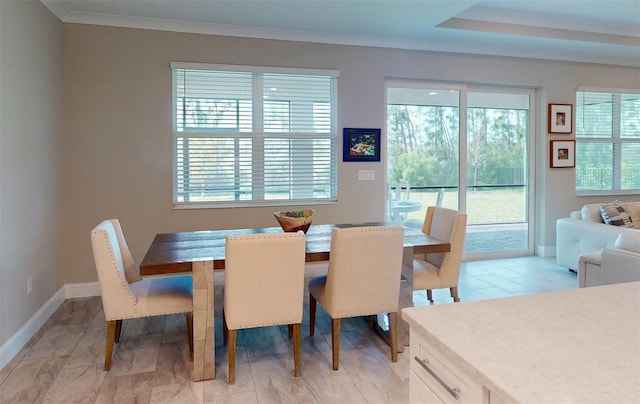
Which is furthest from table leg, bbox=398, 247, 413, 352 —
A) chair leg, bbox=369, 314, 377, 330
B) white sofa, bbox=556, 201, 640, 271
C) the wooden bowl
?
white sofa, bbox=556, 201, 640, 271

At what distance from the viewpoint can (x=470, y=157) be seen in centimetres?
530

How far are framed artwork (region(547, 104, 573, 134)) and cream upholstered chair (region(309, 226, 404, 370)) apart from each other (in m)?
4.06

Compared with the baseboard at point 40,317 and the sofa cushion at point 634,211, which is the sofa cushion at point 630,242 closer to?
the sofa cushion at point 634,211

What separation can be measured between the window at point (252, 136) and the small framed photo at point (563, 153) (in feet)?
10.1

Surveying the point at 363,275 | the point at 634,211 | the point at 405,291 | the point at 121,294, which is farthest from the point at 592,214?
the point at 121,294

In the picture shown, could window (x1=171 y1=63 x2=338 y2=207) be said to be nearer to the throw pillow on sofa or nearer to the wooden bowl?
the wooden bowl

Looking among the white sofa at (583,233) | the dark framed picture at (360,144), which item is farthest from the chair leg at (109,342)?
the white sofa at (583,233)

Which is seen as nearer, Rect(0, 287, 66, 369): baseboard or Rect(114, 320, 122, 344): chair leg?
Rect(0, 287, 66, 369): baseboard

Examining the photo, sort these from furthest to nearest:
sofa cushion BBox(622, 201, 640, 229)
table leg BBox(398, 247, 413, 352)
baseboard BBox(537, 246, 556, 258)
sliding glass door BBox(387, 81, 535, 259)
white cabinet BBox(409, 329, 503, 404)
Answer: baseboard BBox(537, 246, 556, 258), sliding glass door BBox(387, 81, 535, 259), sofa cushion BBox(622, 201, 640, 229), table leg BBox(398, 247, 413, 352), white cabinet BBox(409, 329, 503, 404)

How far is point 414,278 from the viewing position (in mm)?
3029

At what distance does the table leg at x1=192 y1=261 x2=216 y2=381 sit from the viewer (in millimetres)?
2422

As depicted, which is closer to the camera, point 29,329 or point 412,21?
point 29,329

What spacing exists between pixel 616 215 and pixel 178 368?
459 cm

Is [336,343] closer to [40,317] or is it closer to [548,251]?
[40,317]
